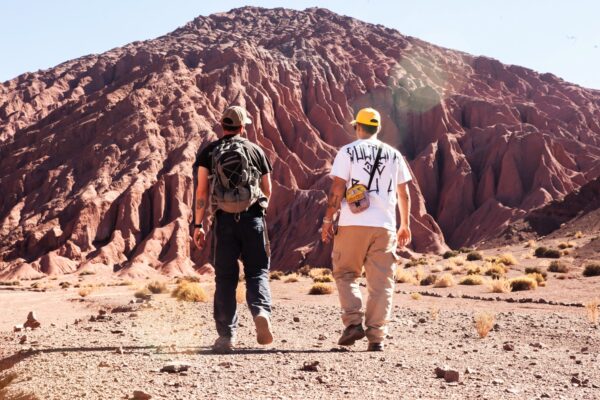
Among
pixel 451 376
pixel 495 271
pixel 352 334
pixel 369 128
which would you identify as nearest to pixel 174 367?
pixel 352 334

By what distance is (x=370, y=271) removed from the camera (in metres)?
6.49

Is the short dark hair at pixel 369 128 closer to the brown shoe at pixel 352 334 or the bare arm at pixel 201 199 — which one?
the bare arm at pixel 201 199

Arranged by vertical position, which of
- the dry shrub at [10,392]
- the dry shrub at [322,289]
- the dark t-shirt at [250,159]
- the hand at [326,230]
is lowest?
the dry shrub at [322,289]

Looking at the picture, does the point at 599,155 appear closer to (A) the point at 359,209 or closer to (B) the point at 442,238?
(B) the point at 442,238

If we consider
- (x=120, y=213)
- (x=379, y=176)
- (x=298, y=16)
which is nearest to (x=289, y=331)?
(x=379, y=176)

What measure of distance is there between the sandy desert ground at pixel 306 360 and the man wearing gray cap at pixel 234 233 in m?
0.38

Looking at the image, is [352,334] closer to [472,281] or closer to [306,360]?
[306,360]

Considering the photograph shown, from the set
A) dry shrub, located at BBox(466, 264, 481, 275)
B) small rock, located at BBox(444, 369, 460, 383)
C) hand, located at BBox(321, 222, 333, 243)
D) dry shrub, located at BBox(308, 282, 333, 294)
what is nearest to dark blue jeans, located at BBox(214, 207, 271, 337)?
hand, located at BBox(321, 222, 333, 243)

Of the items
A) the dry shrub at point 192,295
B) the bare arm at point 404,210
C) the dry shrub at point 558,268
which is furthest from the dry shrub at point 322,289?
the dry shrub at point 558,268

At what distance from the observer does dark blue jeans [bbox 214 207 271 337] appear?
636cm

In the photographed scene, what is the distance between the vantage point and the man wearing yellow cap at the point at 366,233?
639cm

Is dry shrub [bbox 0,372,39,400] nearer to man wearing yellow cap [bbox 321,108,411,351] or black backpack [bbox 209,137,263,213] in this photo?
black backpack [bbox 209,137,263,213]

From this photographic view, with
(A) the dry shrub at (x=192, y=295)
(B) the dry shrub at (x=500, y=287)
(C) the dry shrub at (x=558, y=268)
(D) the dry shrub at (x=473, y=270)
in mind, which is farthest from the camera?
(D) the dry shrub at (x=473, y=270)

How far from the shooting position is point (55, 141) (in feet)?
217
